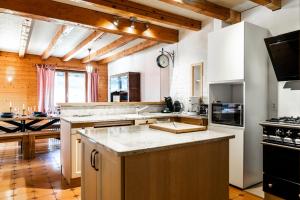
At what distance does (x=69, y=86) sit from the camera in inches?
312

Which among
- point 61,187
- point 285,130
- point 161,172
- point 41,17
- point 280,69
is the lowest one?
point 61,187

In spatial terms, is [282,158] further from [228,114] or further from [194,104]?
[194,104]

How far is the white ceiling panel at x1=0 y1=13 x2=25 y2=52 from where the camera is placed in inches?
158

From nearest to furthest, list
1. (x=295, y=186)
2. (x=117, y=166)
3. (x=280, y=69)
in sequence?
(x=117, y=166) → (x=295, y=186) → (x=280, y=69)

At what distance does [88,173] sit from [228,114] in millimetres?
Result: 2084

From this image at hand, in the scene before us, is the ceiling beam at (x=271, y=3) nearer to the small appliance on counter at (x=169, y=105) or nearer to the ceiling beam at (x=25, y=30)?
the small appliance on counter at (x=169, y=105)

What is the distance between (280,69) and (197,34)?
191cm

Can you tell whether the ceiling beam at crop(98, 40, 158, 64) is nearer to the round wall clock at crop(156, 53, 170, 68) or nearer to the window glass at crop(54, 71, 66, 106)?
the round wall clock at crop(156, 53, 170, 68)

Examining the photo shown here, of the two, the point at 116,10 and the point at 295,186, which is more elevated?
the point at 116,10

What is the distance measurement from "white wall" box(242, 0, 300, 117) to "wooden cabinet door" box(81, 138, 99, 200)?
2.56 meters

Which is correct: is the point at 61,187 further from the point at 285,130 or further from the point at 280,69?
the point at 280,69

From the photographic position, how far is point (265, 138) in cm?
255

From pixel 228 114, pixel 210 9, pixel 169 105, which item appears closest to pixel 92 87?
pixel 169 105

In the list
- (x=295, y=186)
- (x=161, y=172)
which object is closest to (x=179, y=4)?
(x=161, y=172)
